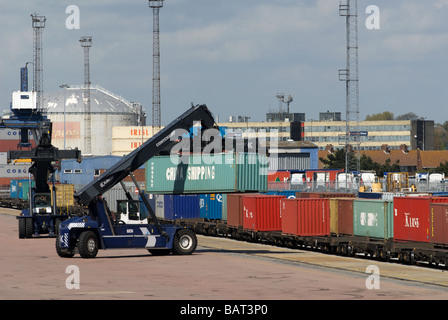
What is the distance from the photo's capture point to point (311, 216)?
46.0 metres

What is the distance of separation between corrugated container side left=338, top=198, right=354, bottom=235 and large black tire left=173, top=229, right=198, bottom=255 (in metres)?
8.44

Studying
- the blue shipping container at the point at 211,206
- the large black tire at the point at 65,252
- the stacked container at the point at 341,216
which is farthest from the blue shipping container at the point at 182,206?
the large black tire at the point at 65,252

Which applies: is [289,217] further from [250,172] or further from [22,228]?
[22,228]

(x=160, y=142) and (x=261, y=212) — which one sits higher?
(x=160, y=142)

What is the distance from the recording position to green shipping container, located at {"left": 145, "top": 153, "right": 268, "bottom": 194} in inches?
2330

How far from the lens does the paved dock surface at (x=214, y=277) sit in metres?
27.3

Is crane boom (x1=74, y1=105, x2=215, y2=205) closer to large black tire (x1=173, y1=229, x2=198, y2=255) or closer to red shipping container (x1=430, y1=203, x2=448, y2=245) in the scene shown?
large black tire (x1=173, y1=229, x2=198, y2=255)

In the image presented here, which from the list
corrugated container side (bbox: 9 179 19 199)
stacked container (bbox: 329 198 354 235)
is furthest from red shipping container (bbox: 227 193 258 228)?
corrugated container side (bbox: 9 179 19 199)

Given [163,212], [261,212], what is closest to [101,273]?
[261,212]

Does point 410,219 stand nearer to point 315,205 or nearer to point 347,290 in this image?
point 315,205

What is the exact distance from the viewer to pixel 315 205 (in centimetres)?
4531

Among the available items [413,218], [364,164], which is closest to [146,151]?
[413,218]
